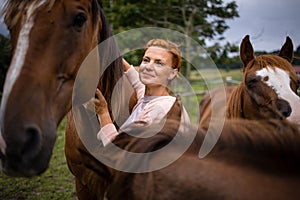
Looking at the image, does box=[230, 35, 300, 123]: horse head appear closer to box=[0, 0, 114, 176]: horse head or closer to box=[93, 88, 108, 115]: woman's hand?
box=[93, 88, 108, 115]: woman's hand

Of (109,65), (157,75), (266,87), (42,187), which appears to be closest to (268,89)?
(266,87)

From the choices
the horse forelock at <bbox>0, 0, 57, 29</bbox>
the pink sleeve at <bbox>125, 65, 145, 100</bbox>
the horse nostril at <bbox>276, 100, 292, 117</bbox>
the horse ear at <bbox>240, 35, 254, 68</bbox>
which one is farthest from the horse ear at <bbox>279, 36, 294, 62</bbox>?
the horse forelock at <bbox>0, 0, 57, 29</bbox>

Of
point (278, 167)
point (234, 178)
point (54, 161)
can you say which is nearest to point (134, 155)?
point (234, 178)

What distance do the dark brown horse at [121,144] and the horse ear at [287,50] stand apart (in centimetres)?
208

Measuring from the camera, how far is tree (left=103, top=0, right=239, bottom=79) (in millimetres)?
10281

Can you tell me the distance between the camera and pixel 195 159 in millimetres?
1122

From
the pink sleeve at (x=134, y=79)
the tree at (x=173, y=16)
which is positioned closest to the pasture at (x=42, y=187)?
the pink sleeve at (x=134, y=79)

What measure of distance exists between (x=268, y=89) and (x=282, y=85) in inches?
4.6

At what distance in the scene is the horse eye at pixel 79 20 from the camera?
142cm

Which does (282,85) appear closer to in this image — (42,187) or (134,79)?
(134,79)

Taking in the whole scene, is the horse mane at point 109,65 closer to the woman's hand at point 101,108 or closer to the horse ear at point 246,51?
the woman's hand at point 101,108

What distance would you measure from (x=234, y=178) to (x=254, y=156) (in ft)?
0.40

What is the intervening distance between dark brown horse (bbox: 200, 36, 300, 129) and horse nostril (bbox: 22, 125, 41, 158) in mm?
1444

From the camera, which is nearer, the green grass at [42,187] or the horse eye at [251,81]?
the horse eye at [251,81]
